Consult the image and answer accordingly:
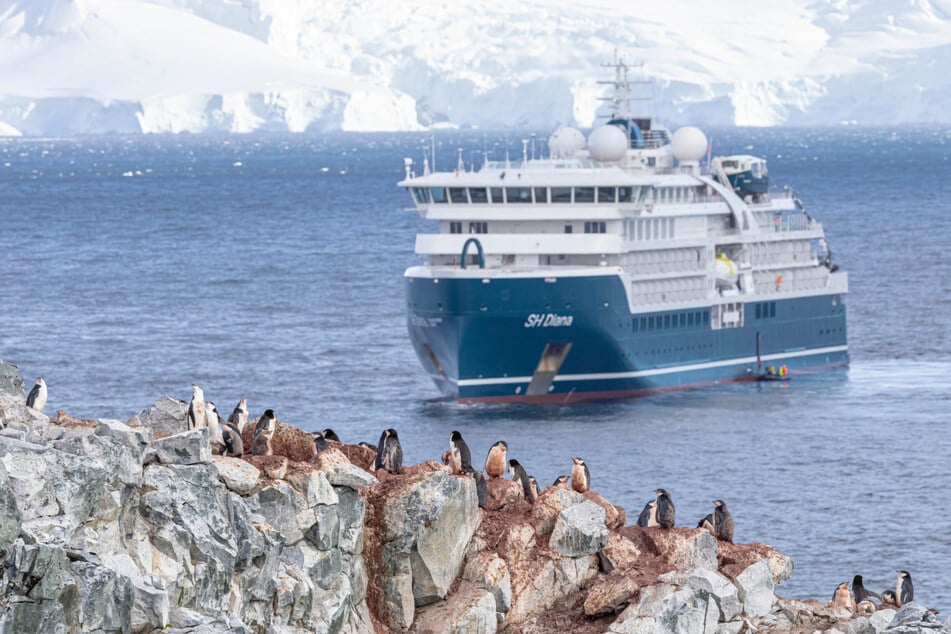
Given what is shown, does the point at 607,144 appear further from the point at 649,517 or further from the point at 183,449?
the point at 183,449

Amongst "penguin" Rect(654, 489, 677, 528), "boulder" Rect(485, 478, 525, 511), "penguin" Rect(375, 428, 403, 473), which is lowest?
"penguin" Rect(654, 489, 677, 528)

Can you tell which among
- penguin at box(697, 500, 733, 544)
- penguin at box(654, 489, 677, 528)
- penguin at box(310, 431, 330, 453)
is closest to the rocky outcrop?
penguin at box(310, 431, 330, 453)

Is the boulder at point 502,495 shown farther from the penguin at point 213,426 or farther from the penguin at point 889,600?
the penguin at point 889,600

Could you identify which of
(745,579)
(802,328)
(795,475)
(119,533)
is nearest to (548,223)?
(802,328)

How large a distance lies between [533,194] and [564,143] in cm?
921

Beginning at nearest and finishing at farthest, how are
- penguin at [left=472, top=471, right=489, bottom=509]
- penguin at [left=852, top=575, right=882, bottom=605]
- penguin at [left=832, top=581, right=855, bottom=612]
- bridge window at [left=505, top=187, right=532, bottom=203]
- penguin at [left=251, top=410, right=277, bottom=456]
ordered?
penguin at [left=251, top=410, right=277, bottom=456], penguin at [left=472, top=471, right=489, bottom=509], penguin at [left=832, top=581, right=855, bottom=612], penguin at [left=852, top=575, right=882, bottom=605], bridge window at [left=505, top=187, right=532, bottom=203]

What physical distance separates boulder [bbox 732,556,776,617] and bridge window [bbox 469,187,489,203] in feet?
108

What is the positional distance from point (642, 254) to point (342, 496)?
119 feet

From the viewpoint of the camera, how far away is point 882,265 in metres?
93.8

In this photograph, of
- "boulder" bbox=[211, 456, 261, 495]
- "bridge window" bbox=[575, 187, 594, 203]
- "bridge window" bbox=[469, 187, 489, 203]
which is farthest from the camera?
"bridge window" bbox=[575, 187, 594, 203]

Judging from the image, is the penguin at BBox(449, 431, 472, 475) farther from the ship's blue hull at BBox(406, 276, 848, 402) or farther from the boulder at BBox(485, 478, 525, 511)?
the ship's blue hull at BBox(406, 276, 848, 402)

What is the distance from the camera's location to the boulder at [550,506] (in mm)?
25578

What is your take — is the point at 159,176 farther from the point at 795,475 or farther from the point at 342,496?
the point at 342,496

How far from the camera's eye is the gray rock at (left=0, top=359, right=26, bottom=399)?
2406cm
